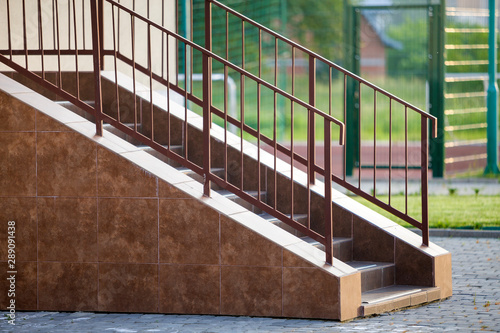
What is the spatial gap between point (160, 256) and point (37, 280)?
3.36ft

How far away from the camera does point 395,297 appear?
26.0 feet

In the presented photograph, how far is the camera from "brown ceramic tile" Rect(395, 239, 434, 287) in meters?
8.38

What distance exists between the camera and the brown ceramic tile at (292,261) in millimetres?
7414

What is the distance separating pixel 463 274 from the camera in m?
9.31

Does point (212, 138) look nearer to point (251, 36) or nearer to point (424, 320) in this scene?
point (424, 320)

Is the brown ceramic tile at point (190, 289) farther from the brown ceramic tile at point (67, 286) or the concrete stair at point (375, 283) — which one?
the concrete stair at point (375, 283)

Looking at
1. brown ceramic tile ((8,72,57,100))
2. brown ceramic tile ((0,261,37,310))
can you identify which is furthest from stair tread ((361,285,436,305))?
brown ceramic tile ((8,72,57,100))

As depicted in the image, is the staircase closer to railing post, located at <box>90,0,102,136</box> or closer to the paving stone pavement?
railing post, located at <box>90,0,102,136</box>

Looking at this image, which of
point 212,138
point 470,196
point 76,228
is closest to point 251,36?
point 470,196

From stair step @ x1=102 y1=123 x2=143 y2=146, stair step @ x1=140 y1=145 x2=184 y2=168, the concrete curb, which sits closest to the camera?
stair step @ x1=140 y1=145 x2=184 y2=168

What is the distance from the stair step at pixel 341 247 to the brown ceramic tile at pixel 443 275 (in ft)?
2.53

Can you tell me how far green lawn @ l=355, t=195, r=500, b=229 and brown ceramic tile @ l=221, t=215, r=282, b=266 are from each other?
471 centimetres

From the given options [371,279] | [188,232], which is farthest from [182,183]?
[371,279]

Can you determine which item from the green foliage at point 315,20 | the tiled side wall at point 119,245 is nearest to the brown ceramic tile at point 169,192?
the tiled side wall at point 119,245
